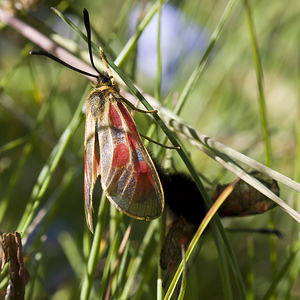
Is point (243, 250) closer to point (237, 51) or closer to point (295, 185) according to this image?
point (237, 51)

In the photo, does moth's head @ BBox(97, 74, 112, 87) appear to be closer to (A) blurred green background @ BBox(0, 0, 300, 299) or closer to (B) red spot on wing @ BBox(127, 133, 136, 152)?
(B) red spot on wing @ BBox(127, 133, 136, 152)

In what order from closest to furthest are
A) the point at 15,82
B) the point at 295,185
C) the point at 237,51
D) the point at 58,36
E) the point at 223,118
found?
the point at 295,185 → the point at 58,36 → the point at 237,51 → the point at 223,118 → the point at 15,82

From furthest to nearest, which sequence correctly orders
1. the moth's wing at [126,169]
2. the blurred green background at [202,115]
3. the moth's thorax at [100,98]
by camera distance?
the blurred green background at [202,115] → the moth's thorax at [100,98] → the moth's wing at [126,169]

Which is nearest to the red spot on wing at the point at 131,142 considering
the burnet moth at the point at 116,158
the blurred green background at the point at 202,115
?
the burnet moth at the point at 116,158

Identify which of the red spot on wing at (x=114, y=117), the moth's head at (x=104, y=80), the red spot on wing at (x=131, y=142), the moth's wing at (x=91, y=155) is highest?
the moth's head at (x=104, y=80)

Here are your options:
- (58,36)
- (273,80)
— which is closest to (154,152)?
(58,36)

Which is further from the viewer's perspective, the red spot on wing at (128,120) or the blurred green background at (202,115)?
the blurred green background at (202,115)

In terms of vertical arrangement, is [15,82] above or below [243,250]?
above

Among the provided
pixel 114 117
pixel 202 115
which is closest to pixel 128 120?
pixel 114 117

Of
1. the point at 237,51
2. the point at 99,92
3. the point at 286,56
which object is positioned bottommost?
the point at 99,92

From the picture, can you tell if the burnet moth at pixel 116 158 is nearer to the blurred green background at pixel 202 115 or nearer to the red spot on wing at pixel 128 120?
the red spot on wing at pixel 128 120
